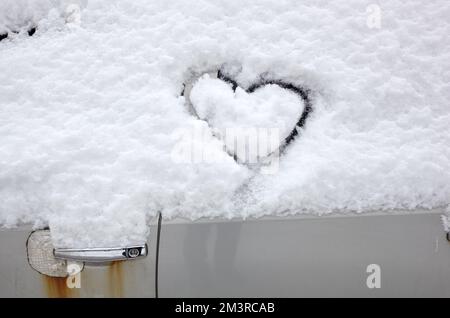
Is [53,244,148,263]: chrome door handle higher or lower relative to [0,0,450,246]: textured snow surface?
lower

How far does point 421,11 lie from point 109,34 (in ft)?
4.08

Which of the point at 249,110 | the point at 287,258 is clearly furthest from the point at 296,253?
the point at 249,110

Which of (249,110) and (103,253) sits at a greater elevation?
(249,110)

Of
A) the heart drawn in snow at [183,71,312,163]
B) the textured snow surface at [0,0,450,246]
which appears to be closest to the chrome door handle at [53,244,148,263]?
the textured snow surface at [0,0,450,246]

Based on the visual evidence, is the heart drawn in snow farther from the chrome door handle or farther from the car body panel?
the chrome door handle

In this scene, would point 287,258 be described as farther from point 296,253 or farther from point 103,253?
point 103,253

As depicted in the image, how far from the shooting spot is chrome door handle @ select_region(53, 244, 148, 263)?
168 centimetres

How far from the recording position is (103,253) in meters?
1.69

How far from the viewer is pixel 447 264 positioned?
5.65ft

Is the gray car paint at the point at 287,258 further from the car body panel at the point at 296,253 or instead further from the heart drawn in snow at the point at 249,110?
the heart drawn in snow at the point at 249,110

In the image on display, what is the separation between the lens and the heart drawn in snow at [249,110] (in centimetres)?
172

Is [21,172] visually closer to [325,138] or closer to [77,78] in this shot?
[77,78]

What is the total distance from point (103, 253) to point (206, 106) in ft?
2.06

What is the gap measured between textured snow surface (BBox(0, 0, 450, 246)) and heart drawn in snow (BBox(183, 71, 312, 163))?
0.02m
